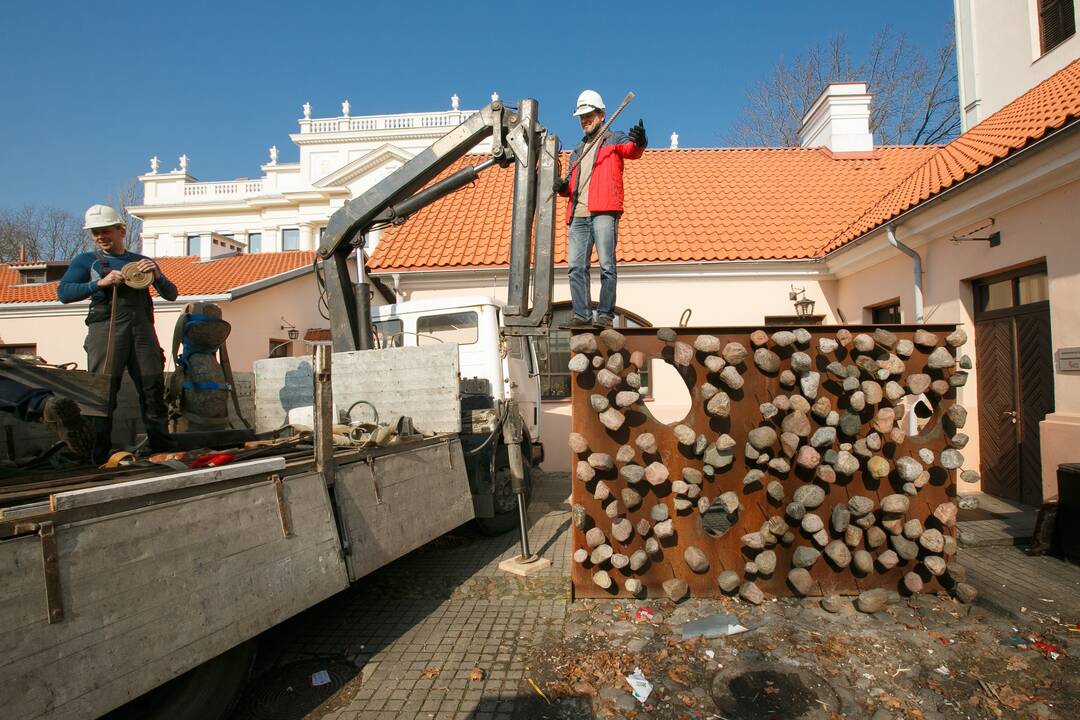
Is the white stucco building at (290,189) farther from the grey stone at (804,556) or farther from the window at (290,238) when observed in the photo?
the grey stone at (804,556)

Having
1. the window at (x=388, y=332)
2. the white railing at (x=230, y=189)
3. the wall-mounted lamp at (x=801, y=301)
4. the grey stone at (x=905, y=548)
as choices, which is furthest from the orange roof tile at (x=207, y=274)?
the white railing at (x=230, y=189)

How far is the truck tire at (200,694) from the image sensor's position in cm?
254

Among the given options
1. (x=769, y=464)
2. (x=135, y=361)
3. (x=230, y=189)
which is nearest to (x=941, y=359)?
(x=769, y=464)

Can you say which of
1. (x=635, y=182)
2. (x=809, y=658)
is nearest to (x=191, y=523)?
(x=809, y=658)

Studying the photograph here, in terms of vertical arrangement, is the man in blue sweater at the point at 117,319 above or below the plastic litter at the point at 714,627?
above

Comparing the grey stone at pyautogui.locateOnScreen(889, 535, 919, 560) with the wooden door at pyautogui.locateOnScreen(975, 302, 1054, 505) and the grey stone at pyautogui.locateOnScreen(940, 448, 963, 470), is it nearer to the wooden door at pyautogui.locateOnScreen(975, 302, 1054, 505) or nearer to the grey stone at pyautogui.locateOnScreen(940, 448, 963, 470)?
the grey stone at pyautogui.locateOnScreen(940, 448, 963, 470)

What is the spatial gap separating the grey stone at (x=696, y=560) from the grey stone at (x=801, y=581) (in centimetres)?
60

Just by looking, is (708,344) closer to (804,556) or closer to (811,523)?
(811,523)

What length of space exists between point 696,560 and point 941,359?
91.0 inches

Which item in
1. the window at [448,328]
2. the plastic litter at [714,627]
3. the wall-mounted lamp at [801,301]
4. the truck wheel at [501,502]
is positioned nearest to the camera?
the plastic litter at [714,627]

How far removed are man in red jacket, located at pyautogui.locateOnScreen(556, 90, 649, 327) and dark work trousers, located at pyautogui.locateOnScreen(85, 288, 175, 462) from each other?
136 inches

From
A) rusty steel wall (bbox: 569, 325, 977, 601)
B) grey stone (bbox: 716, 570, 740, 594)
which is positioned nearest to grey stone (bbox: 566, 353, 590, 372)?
rusty steel wall (bbox: 569, 325, 977, 601)

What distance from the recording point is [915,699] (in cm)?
294

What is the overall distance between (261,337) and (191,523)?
36.9 ft
